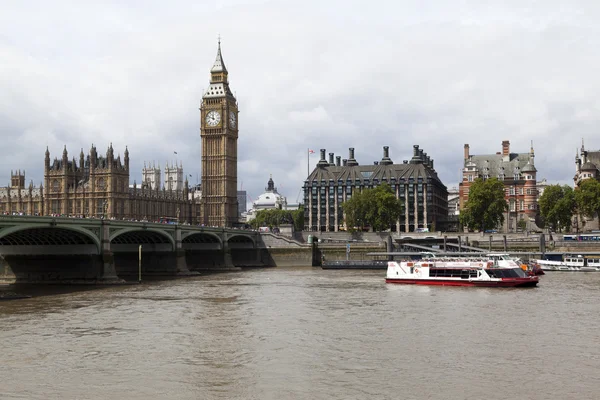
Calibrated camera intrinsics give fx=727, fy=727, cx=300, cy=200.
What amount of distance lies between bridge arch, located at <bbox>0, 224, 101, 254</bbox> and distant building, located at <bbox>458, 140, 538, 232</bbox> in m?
86.9

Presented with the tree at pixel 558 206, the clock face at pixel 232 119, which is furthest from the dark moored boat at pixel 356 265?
the clock face at pixel 232 119

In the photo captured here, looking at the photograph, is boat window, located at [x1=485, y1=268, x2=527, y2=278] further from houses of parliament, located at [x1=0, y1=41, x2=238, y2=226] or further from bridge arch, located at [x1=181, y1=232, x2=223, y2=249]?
houses of parliament, located at [x1=0, y1=41, x2=238, y2=226]

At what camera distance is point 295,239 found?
12775cm

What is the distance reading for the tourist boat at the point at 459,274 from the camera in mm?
64250

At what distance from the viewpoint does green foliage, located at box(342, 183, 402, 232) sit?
137 m

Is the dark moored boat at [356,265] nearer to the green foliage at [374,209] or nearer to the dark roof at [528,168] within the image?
the green foliage at [374,209]

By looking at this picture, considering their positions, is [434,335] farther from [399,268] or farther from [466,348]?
[399,268]

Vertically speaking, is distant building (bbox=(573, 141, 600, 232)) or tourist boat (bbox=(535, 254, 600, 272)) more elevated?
distant building (bbox=(573, 141, 600, 232))

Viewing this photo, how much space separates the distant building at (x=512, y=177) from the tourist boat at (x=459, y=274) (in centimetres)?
7322

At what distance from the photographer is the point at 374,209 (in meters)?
138

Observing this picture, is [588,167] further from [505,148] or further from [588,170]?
[505,148]

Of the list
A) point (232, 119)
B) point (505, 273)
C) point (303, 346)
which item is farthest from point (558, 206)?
point (303, 346)

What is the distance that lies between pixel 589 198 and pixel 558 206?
18.4 ft

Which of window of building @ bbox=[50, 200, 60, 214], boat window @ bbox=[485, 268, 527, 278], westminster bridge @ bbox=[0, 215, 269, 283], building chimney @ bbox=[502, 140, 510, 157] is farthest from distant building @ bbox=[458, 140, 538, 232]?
window of building @ bbox=[50, 200, 60, 214]
